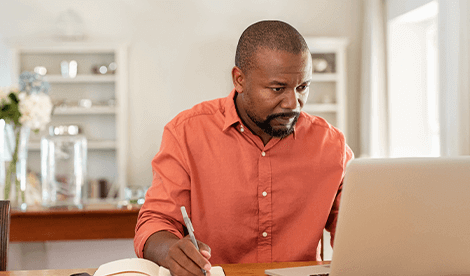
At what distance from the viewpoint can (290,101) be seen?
3.71 ft

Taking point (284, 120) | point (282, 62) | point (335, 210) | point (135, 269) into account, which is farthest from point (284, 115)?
point (135, 269)

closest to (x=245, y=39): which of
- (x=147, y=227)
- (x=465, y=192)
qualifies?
(x=147, y=227)

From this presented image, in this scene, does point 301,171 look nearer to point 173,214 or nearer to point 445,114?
point 173,214

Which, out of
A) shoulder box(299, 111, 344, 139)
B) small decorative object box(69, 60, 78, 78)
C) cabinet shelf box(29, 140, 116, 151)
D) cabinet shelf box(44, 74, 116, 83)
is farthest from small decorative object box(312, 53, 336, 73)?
shoulder box(299, 111, 344, 139)

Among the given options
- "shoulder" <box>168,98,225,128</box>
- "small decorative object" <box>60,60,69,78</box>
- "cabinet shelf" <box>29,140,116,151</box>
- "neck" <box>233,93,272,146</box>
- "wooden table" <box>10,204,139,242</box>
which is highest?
"small decorative object" <box>60,60,69,78</box>

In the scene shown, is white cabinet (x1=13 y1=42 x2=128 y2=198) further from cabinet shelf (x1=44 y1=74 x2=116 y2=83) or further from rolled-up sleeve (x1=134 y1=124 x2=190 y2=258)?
rolled-up sleeve (x1=134 y1=124 x2=190 y2=258)

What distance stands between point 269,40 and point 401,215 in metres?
0.56

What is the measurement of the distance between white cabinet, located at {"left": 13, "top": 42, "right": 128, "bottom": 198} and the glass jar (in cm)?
221

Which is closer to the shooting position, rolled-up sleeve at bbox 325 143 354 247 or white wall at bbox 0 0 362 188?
rolled-up sleeve at bbox 325 143 354 247

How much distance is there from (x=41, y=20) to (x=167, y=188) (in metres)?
4.10

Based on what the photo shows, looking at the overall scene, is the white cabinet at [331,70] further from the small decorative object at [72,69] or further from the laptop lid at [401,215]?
the laptop lid at [401,215]

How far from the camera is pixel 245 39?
49.2 inches

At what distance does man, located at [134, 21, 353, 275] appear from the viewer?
3.96ft

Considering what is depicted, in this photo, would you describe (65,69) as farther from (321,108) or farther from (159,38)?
(321,108)
